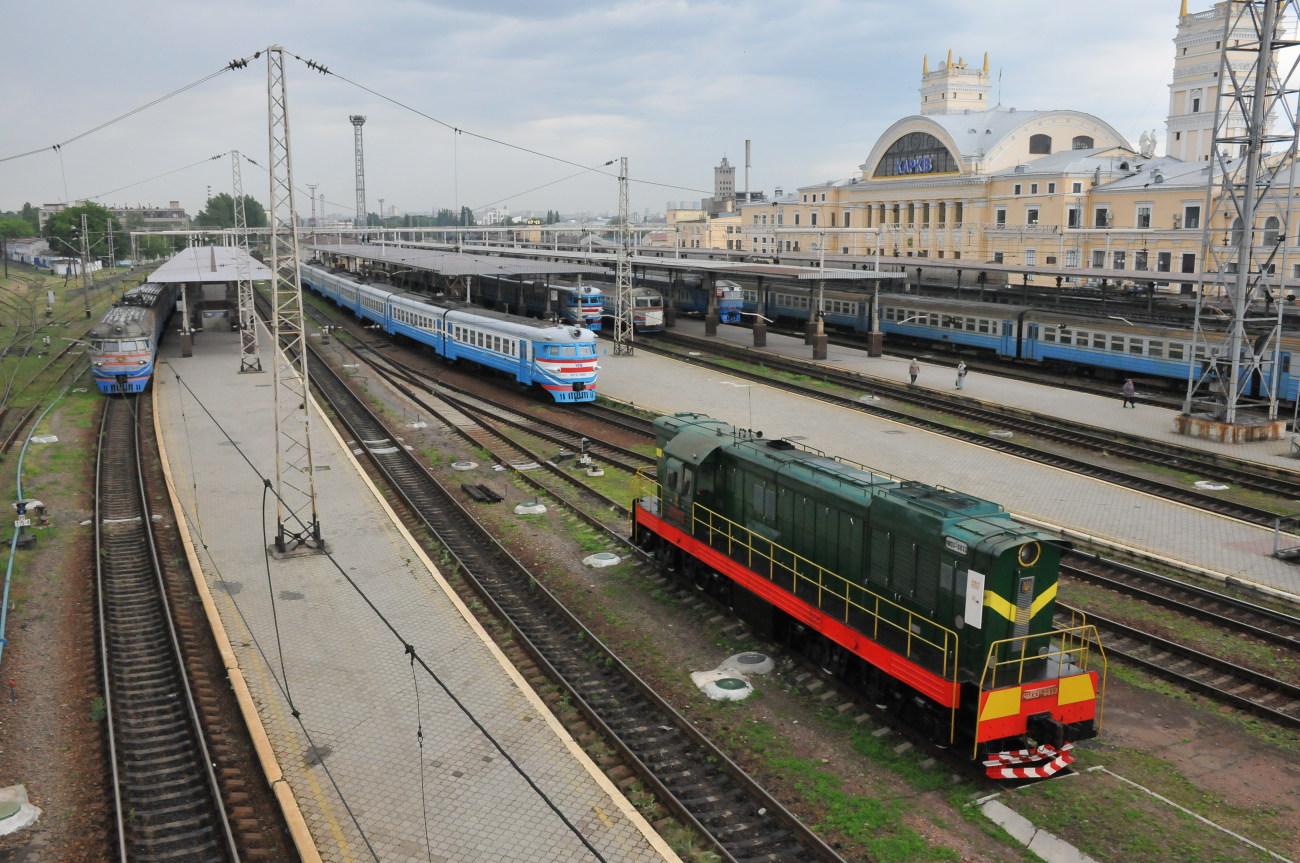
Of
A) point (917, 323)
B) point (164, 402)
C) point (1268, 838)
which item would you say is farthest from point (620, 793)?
point (917, 323)

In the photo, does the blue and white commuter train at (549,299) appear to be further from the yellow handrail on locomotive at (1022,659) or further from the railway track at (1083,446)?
the yellow handrail on locomotive at (1022,659)

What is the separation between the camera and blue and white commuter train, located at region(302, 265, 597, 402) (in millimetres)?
35281

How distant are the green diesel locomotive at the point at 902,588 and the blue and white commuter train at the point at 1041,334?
22752mm

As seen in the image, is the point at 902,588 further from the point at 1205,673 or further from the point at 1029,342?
the point at 1029,342

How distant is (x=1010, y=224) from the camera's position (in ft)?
240

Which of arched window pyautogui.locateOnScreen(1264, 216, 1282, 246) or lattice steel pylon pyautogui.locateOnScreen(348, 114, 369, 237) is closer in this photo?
arched window pyautogui.locateOnScreen(1264, 216, 1282, 246)

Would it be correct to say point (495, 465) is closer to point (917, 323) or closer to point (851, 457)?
point (851, 457)

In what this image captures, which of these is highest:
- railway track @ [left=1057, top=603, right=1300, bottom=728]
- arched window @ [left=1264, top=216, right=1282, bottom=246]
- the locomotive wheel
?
arched window @ [left=1264, top=216, right=1282, bottom=246]

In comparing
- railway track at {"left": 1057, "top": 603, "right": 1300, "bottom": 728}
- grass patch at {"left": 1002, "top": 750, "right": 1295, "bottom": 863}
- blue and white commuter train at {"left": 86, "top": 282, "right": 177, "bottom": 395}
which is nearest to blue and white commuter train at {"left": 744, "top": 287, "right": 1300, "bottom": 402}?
railway track at {"left": 1057, "top": 603, "right": 1300, "bottom": 728}

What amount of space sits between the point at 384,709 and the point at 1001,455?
69.1 ft

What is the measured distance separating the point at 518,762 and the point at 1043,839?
20.5 feet

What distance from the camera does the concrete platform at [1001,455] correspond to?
20.8 m

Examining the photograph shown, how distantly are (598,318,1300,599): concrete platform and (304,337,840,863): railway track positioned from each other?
1197 cm

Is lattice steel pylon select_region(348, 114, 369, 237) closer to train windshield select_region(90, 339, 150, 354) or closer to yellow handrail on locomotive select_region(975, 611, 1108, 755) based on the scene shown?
train windshield select_region(90, 339, 150, 354)
